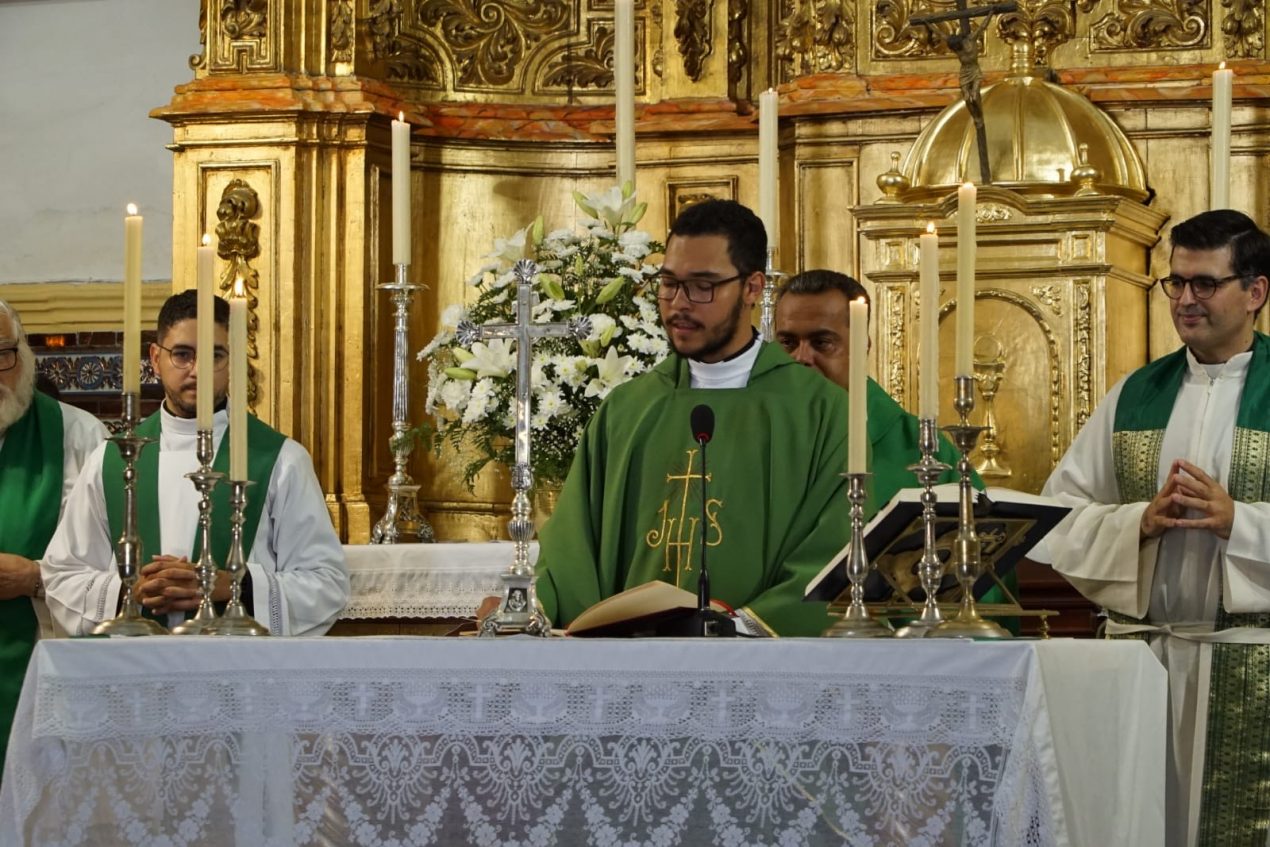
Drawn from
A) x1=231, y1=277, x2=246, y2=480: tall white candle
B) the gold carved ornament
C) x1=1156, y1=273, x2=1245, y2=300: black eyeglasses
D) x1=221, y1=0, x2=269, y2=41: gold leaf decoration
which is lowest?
x1=231, y1=277, x2=246, y2=480: tall white candle

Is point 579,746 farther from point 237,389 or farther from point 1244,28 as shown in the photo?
point 1244,28

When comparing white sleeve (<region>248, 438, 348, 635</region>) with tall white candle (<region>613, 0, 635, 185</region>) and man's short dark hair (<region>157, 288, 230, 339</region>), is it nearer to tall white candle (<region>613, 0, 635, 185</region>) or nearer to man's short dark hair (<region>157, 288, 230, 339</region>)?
man's short dark hair (<region>157, 288, 230, 339</region>)

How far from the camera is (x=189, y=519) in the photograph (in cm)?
533

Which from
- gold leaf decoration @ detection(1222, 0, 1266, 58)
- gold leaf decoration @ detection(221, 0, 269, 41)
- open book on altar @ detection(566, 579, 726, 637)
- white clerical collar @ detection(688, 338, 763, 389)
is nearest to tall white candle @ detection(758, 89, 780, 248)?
white clerical collar @ detection(688, 338, 763, 389)

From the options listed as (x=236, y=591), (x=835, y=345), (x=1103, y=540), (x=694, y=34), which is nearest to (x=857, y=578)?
(x=236, y=591)

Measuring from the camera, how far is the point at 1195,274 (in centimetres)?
495

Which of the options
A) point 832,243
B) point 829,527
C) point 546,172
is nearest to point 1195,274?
point 829,527

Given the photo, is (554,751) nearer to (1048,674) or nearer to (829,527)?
(1048,674)

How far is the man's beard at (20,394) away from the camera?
18.7 feet

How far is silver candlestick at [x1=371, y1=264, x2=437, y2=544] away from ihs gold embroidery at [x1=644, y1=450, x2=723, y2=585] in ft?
4.65

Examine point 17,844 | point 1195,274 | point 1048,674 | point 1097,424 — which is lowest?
point 17,844

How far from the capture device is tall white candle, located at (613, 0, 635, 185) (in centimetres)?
616

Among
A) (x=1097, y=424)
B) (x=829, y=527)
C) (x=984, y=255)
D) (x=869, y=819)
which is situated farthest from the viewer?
(x=984, y=255)

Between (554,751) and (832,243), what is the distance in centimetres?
440
